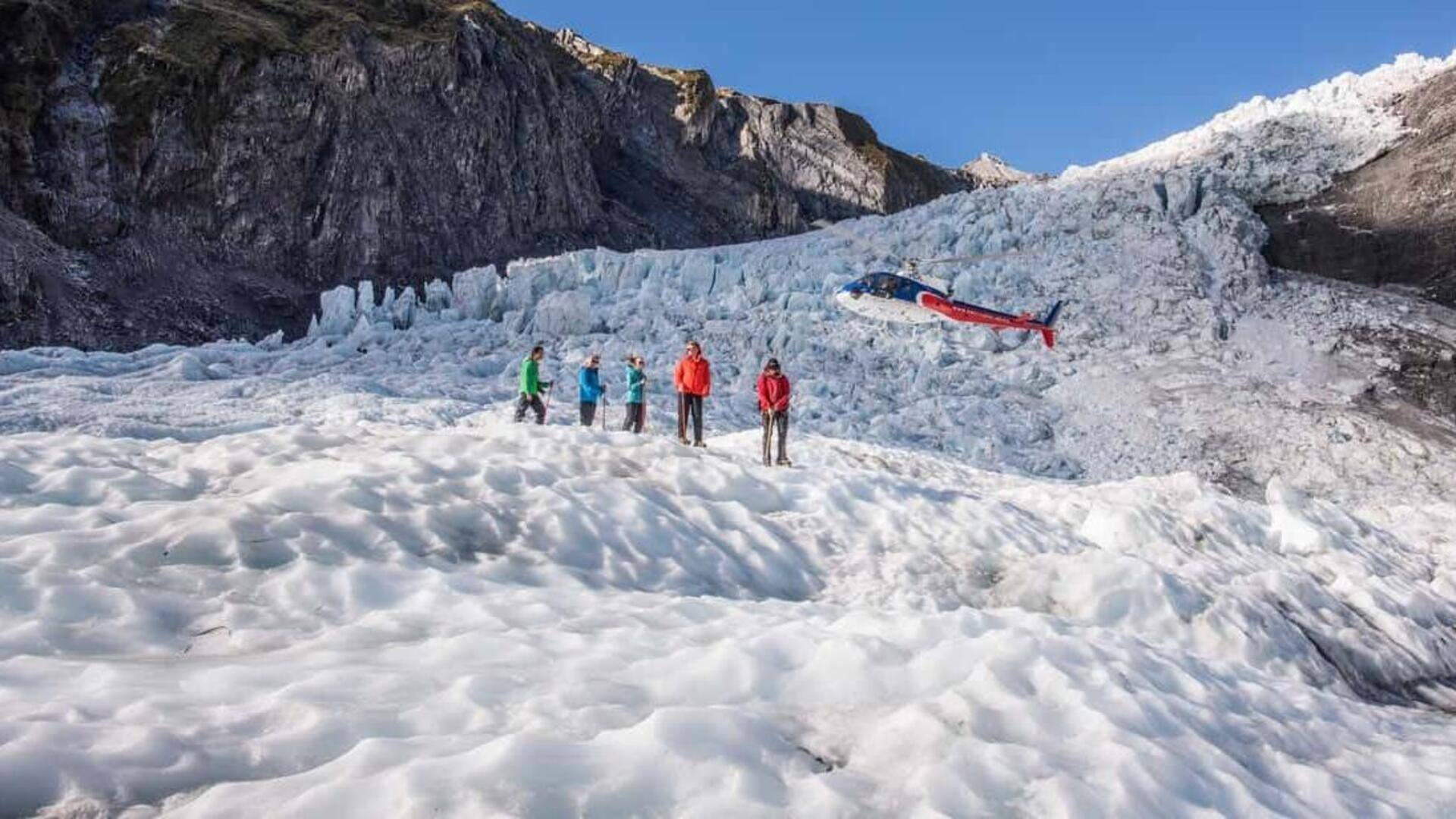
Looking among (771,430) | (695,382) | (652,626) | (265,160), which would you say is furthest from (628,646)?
(265,160)

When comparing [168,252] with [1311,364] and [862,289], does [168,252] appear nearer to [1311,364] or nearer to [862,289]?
[862,289]

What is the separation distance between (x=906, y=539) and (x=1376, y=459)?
1892 cm

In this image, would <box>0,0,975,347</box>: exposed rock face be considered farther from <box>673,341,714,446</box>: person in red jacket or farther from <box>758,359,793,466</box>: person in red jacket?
<box>758,359,793,466</box>: person in red jacket

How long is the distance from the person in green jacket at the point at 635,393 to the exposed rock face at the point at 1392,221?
29.3 m

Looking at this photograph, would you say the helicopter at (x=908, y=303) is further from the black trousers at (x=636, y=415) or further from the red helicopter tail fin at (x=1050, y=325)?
the black trousers at (x=636, y=415)

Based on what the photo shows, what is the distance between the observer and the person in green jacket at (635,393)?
45.0ft

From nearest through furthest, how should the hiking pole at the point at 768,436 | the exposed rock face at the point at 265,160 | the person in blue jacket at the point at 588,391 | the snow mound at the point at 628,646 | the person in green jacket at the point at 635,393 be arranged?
the snow mound at the point at 628,646 → the hiking pole at the point at 768,436 → the person in green jacket at the point at 635,393 → the person in blue jacket at the point at 588,391 → the exposed rock face at the point at 265,160

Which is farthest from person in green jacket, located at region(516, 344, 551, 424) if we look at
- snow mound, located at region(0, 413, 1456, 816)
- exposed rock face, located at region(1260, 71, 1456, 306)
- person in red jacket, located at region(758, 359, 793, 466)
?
exposed rock face, located at region(1260, 71, 1456, 306)

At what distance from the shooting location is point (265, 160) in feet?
149

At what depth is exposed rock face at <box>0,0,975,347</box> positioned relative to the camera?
37.4m

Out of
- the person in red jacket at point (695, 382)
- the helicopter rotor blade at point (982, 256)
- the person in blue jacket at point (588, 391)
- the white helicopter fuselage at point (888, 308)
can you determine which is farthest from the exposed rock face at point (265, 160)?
the person in red jacket at point (695, 382)

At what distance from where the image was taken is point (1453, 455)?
73.3 feet

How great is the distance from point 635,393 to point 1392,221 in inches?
1332

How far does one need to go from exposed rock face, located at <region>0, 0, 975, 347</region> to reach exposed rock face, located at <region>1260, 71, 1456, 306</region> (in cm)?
4121
